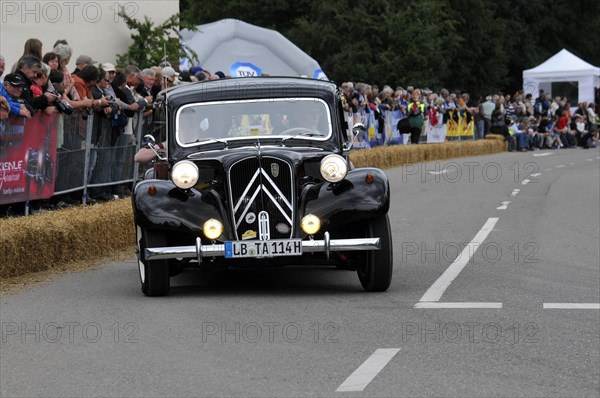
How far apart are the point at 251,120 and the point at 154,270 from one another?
2.17 m

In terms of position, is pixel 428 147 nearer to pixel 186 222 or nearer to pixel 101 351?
pixel 186 222

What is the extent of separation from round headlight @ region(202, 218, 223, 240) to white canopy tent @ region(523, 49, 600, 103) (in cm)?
4464

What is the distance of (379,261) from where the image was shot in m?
11.0

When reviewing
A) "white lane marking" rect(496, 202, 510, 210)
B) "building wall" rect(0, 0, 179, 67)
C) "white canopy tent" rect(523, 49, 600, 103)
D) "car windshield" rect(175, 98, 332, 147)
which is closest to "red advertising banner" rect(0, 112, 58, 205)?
"car windshield" rect(175, 98, 332, 147)

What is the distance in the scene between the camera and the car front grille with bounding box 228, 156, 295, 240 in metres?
11.0

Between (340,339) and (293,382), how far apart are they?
1.46 meters

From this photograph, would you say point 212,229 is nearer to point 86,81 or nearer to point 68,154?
point 68,154

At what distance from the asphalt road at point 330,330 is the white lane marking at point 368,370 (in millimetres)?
16

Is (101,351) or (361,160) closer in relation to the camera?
(101,351)

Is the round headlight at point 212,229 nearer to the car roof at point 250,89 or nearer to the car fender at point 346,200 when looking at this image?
the car fender at point 346,200

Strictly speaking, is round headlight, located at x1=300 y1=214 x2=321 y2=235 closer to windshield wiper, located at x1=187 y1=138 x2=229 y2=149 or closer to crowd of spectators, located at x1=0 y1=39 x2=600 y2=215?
windshield wiper, located at x1=187 y1=138 x2=229 y2=149

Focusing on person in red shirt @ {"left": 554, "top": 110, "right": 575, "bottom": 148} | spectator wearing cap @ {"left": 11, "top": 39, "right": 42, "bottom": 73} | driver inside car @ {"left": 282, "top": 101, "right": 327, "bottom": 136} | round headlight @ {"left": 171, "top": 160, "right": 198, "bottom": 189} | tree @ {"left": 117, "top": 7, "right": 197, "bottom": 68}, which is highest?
tree @ {"left": 117, "top": 7, "right": 197, "bottom": 68}

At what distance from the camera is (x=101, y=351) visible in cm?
835

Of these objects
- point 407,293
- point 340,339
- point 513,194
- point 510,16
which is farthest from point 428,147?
point 510,16
